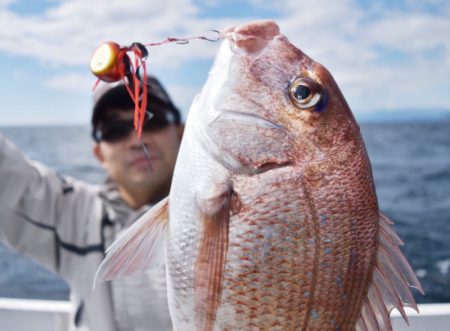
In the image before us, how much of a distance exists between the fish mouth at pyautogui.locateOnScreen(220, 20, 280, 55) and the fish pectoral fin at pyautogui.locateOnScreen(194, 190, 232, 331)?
357 mm

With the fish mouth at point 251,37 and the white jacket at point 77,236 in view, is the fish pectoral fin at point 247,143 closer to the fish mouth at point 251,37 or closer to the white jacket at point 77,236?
the fish mouth at point 251,37

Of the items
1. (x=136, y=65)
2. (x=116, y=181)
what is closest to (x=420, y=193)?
(x=116, y=181)

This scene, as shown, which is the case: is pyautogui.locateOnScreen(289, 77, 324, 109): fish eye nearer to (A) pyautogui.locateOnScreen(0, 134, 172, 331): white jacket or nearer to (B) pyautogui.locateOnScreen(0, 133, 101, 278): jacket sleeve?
(A) pyautogui.locateOnScreen(0, 134, 172, 331): white jacket

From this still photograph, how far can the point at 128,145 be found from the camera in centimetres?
298

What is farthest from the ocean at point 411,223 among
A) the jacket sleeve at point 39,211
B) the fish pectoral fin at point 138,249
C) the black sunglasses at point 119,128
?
the fish pectoral fin at point 138,249

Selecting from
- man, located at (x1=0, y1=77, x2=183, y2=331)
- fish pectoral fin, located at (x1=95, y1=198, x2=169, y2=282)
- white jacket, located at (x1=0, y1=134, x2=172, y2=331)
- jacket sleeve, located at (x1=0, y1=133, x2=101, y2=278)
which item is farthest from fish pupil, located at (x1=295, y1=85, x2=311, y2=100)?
jacket sleeve, located at (x1=0, y1=133, x2=101, y2=278)

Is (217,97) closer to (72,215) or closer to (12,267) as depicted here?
(72,215)

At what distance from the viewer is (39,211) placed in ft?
9.72

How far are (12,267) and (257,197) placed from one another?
1002 cm

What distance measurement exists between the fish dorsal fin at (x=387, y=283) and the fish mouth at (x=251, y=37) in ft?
1.67

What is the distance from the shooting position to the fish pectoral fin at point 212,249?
110cm

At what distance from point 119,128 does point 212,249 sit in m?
2.01

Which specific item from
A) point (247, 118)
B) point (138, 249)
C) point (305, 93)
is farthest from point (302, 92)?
point (138, 249)

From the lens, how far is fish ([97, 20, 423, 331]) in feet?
3.60
